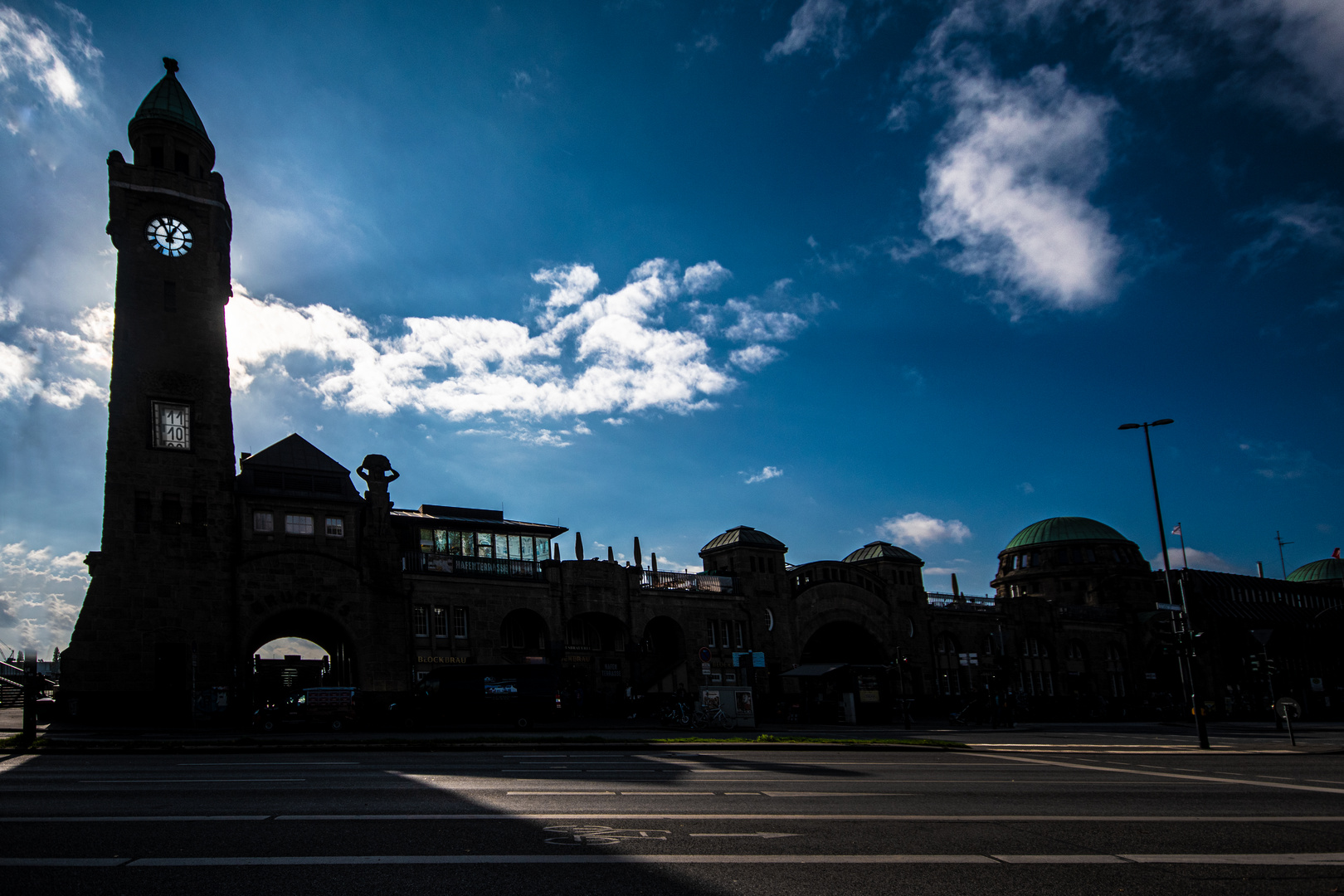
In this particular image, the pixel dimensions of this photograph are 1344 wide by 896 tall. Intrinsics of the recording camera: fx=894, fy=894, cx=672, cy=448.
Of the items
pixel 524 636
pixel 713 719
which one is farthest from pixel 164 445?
pixel 713 719

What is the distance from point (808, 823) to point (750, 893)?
11.0 feet

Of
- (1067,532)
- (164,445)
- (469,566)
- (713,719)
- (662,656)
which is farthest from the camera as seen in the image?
(1067,532)

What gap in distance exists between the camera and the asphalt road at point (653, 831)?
23.3ft

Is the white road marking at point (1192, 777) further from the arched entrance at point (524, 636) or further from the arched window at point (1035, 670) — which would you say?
the arched window at point (1035, 670)

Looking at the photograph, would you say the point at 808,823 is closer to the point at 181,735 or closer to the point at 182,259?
the point at 181,735

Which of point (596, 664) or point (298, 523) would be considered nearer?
point (298, 523)

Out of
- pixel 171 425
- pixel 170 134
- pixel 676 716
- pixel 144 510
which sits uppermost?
pixel 170 134

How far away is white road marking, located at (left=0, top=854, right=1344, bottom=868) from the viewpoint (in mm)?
7473

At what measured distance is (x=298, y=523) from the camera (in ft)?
133

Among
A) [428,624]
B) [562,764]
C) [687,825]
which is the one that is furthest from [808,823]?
[428,624]

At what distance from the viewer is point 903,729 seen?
121 feet

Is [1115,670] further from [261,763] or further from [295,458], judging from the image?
[261,763]

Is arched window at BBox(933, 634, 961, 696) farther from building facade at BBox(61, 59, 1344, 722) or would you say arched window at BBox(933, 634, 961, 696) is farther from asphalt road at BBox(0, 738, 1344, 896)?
asphalt road at BBox(0, 738, 1344, 896)

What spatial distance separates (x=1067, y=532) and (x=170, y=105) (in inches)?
3163
